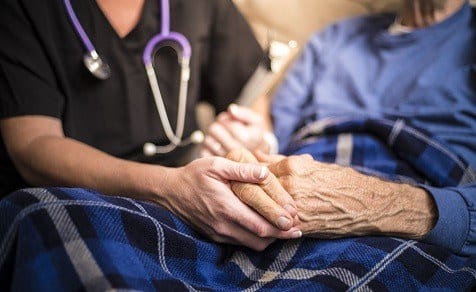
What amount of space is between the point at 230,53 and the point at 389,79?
38cm

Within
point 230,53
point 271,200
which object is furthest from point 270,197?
point 230,53

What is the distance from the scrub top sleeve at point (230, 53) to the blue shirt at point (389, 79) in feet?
0.43

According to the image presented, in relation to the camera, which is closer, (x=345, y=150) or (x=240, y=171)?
(x=240, y=171)

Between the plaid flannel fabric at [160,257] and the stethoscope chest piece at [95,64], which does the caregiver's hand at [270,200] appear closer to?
the plaid flannel fabric at [160,257]

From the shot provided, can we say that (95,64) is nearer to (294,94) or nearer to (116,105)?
(116,105)

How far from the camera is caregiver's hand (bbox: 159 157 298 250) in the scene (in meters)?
0.66

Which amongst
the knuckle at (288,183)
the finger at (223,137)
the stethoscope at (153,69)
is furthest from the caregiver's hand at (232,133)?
the knuckle at (288,183)

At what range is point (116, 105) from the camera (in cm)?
92

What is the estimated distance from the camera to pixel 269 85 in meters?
1.18

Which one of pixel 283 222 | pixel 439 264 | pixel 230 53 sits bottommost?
pixel 439 264

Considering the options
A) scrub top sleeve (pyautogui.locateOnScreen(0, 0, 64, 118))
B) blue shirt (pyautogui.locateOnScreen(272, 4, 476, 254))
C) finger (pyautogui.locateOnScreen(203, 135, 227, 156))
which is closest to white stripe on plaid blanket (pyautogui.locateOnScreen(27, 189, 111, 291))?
scrub top sleeve (pyautogui.locateOnScreen(0, 0, 64, 118))

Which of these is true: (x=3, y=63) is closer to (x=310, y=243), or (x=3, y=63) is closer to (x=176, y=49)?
(x=176, y=49)

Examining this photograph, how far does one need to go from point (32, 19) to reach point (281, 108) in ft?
1.98

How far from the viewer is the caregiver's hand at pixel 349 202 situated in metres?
0.70
